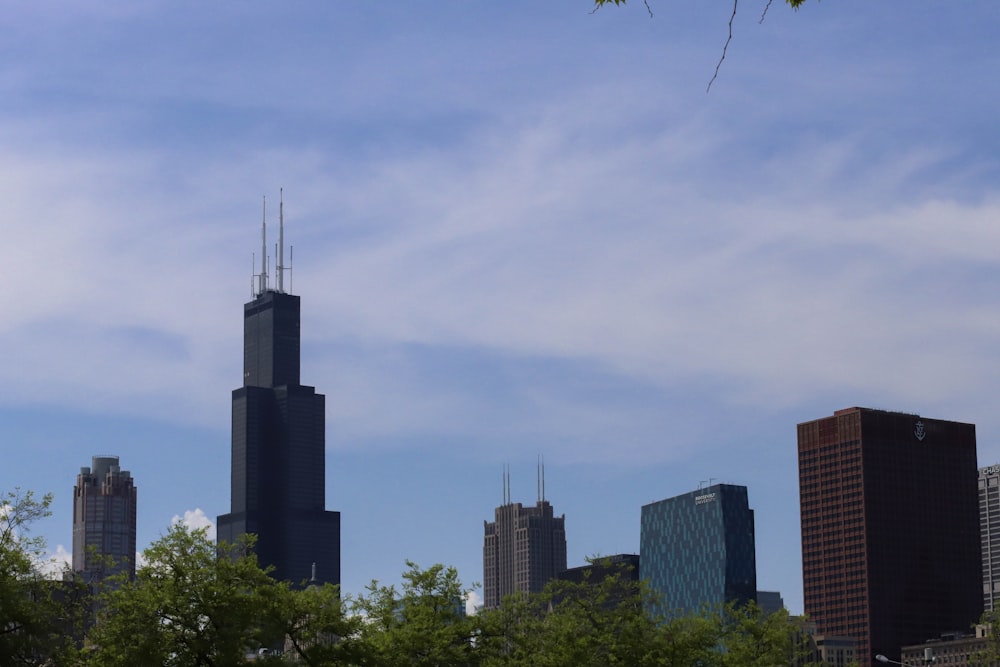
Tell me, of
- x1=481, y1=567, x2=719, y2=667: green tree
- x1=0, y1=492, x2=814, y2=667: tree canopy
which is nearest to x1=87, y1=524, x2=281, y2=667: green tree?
x1=0, y1=492, x2=814, y2=667: tree canopy

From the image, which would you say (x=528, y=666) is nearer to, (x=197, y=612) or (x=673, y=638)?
(x=673, y=638)

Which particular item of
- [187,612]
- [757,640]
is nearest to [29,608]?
[187,612]

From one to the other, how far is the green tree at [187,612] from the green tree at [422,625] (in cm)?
900

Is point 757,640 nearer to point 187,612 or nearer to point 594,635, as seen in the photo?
point 594,635

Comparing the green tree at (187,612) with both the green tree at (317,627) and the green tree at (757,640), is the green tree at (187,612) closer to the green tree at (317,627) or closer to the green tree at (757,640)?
the green tree at (317,627)

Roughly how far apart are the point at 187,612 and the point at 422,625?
16027 mm

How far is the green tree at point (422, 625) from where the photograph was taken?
80.4 metres

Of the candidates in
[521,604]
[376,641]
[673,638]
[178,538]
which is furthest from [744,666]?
[178,538]

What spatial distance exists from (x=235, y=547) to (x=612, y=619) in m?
22.9

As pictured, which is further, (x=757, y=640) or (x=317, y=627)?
(x=757, y=640)

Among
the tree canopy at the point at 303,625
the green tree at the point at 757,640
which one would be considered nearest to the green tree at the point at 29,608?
the tree canopy at the point at 303,625

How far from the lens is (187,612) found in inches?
2717

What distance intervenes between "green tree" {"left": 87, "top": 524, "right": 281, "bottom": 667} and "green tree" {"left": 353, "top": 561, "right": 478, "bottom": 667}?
29.5 feet

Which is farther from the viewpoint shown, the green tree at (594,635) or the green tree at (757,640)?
the green tree at (757,640)
